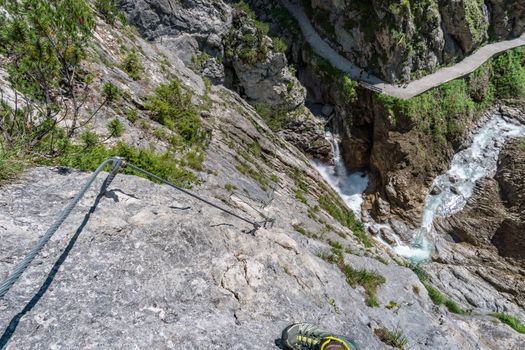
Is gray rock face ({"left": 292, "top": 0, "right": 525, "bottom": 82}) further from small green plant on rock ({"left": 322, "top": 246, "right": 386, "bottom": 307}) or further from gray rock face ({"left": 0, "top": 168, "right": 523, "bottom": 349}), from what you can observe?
gray rock face ({"left": 0, "top": 168, "right": 523, "bottom": 349})

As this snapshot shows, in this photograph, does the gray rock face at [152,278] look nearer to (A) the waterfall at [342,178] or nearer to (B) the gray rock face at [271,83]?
(B) the gray rock face at [271,83]

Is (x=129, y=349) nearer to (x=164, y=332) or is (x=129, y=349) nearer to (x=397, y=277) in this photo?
(x=164, y=332)

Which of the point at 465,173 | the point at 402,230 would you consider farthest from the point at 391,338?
the point at 465,173

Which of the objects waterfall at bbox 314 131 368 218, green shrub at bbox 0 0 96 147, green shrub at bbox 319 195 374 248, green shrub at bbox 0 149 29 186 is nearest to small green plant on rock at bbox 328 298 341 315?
green shrub at bbox 0 149 29 186

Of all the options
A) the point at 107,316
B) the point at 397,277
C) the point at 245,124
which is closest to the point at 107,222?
the point at 107,316

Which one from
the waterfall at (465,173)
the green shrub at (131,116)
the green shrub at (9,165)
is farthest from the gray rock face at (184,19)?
the waterfall at (465,173)

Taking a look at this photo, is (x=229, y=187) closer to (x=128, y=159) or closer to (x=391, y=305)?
(x=128, y=159)
